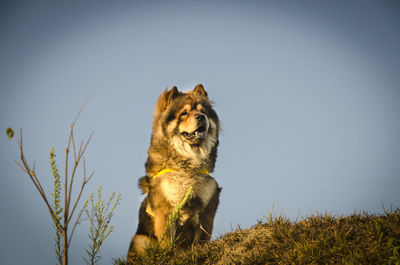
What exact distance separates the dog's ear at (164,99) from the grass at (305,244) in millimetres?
2650

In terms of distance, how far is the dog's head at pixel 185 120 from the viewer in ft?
16.3

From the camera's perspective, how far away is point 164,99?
538cm

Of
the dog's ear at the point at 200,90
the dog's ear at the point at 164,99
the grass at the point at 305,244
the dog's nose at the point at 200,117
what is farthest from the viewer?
the dog's ear at the point at 200,90

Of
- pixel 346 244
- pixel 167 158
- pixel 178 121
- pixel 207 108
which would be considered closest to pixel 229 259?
pixel 346 244

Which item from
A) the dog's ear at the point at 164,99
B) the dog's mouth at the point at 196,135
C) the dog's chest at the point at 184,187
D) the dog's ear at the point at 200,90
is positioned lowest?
the dog's chest at the point at 184,187

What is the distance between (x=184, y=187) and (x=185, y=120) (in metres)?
1.23

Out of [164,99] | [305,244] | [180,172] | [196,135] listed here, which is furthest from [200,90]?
[305,244]

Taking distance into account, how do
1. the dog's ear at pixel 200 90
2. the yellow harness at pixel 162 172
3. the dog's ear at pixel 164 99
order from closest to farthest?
the yellow harness at pixel 162 172, the dog's ear at pixel 164 99, the dog's ear at pixel 200 90

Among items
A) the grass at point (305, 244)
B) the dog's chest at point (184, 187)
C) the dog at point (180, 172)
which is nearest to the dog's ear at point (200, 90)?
the dog at point (180, 172)

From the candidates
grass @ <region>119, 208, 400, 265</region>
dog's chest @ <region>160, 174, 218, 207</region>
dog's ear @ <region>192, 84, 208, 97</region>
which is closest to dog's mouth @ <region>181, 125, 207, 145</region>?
dog's chest @ <region>160, 174, 218, 207</region>

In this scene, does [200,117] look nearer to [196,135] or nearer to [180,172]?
[196,135]

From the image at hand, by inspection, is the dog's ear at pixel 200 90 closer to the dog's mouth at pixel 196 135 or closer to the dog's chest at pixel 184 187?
the dog's mouth at pixel 196 135

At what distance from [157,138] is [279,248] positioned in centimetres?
301

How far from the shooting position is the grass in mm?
2496
